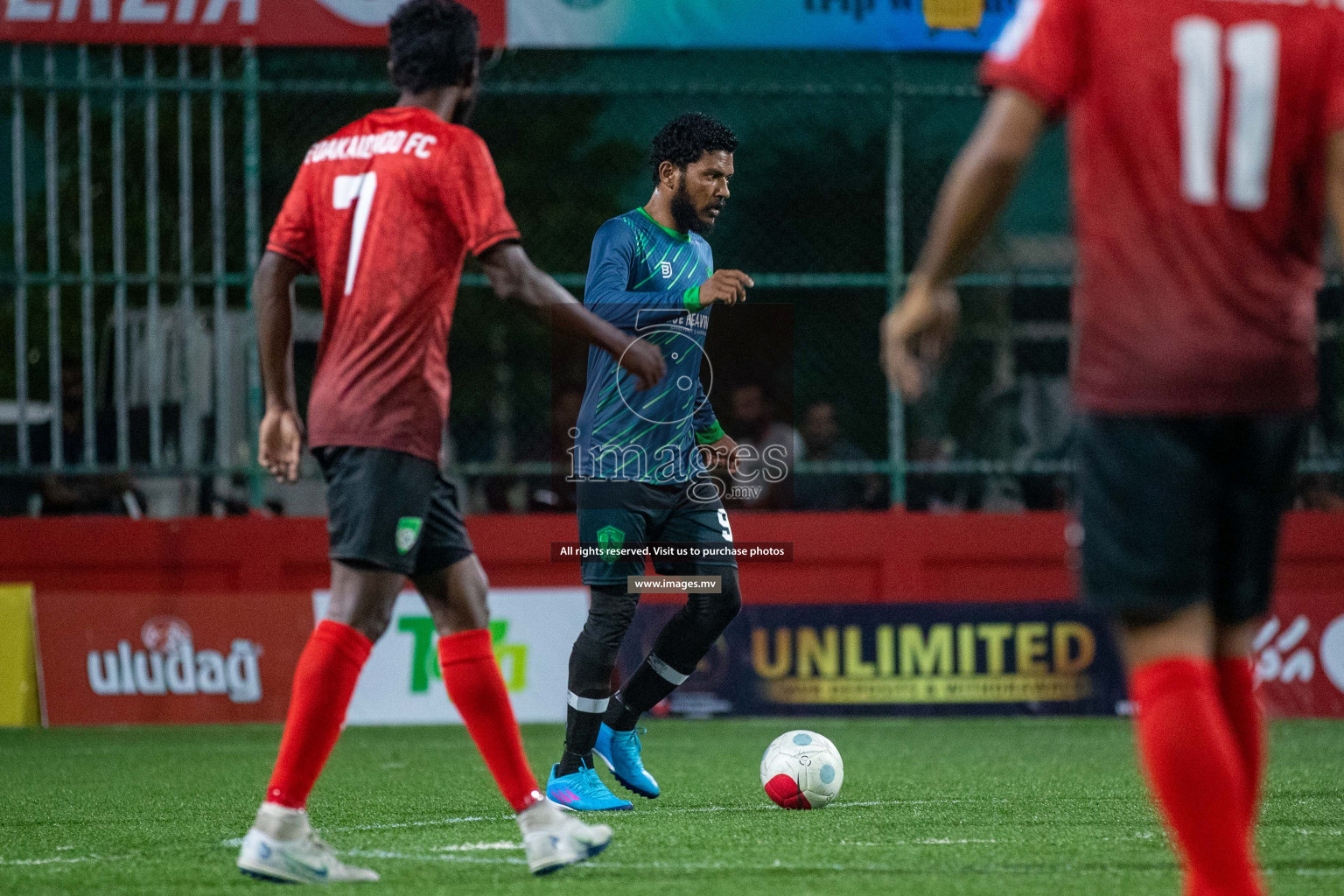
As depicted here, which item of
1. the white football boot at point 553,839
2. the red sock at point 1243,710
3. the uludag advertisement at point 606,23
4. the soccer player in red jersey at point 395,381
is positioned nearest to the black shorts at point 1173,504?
the red sock at point 1243,710

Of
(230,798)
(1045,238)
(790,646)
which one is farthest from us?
(1045,238)

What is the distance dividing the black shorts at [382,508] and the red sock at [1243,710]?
192cm

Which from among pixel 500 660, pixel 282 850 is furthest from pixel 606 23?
pixel 282 850

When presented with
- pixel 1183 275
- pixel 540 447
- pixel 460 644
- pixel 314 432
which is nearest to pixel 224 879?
pixel 460 644

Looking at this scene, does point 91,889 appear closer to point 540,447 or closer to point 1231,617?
point 1231,617

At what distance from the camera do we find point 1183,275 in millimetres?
3027

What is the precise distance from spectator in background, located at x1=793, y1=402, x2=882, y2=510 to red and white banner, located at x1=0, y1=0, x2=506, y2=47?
136 inches

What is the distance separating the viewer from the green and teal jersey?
6.13m

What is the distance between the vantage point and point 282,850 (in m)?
4.07

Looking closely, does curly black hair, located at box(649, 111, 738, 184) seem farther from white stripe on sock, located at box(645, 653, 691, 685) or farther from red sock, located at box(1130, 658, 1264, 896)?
red sock, located at box(1130, 658, 1264, 896)

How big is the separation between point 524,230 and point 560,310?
9091mm

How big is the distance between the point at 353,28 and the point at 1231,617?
9.54 m

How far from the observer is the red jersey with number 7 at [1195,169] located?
301 cm

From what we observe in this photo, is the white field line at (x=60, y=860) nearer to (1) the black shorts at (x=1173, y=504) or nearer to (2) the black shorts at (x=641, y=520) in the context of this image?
(2) the black shorts at (x=641, y=520)
